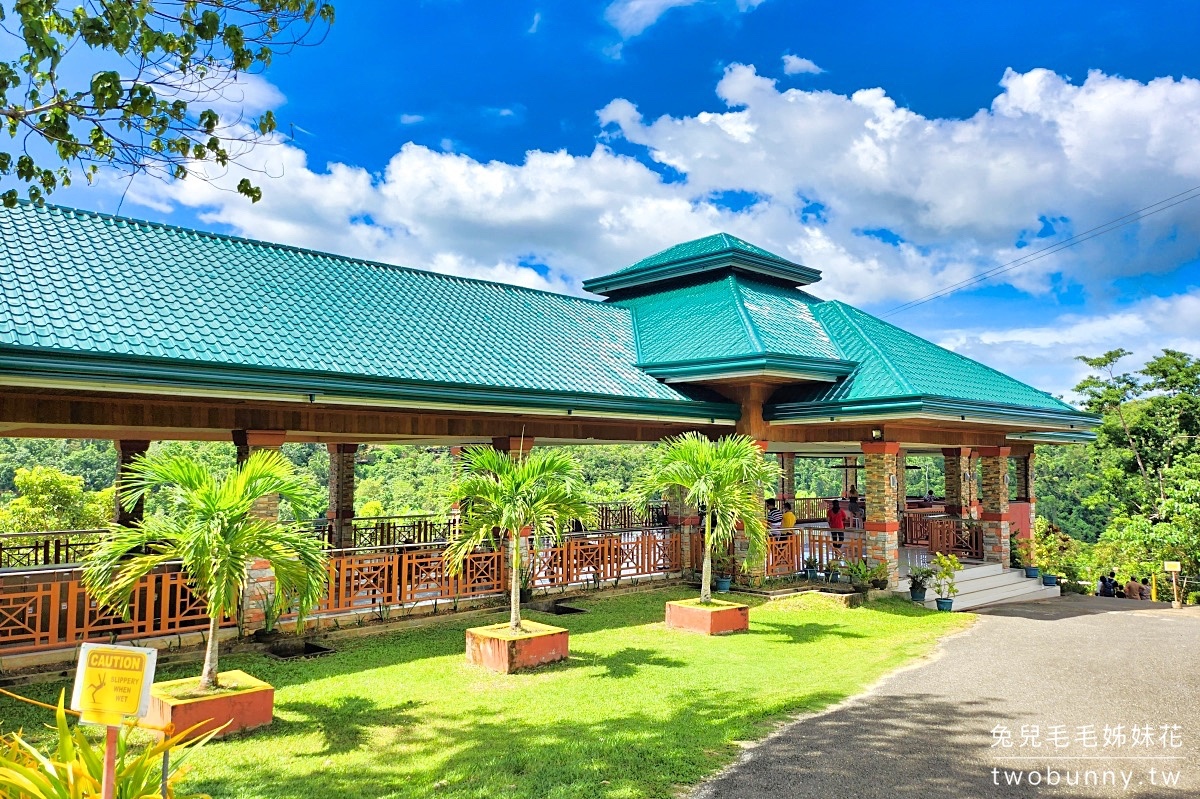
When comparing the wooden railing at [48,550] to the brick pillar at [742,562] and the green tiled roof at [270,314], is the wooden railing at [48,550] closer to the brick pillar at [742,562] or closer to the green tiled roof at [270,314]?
the green tiled roof at [270,314]

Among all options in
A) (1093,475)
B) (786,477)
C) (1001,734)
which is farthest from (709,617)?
(1093,475)

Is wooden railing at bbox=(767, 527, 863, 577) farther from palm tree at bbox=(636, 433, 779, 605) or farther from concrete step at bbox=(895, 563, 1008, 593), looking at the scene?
palm tree at bbox=(636, 433, 779, 605)

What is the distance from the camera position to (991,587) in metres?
18.4

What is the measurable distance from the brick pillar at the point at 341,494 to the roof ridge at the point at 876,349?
1186 cm

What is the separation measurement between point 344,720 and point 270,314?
694 centimetres

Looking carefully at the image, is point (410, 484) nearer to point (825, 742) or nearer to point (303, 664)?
point (303, 664)

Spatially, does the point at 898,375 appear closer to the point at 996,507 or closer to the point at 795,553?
the point at 795,553

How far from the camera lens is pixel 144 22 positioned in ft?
20.0

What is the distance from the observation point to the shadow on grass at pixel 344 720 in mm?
7027

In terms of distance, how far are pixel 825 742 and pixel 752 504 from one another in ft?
19.0

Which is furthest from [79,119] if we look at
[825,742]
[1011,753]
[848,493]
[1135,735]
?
[848,493]

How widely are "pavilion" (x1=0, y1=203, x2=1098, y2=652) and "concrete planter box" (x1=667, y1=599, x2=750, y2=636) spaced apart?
3.90 m

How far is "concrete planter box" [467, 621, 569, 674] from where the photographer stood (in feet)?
30.3

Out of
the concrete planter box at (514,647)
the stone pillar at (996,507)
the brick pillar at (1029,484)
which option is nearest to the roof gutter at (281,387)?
the concrete planter box at (514,647)
